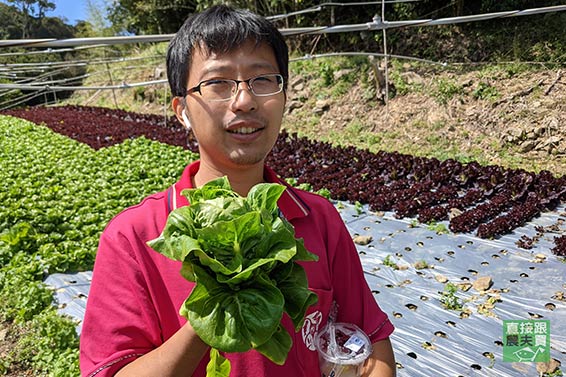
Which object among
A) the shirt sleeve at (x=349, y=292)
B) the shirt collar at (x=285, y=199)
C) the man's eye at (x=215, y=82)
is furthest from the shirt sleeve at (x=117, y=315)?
the shirt sleeve at (x=349, y=292)

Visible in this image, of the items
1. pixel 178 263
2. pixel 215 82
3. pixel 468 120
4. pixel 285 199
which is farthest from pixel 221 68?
pixel 468 120

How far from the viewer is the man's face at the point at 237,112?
1.36 meters

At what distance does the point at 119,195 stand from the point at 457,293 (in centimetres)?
478

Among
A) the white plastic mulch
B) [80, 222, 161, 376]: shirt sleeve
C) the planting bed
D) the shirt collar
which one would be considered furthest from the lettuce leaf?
the planting bed

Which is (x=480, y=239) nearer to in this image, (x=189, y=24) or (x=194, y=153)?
(x=189, y=24)

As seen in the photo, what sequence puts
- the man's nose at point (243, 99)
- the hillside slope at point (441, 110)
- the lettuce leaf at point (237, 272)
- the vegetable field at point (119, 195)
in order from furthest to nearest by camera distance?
the hillside slope at point (441, 110) → the vegetable field at point (119, 195) → the man's nose at point (243, 99) → the lettuce leaf at point (237, 272)

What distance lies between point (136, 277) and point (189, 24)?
0.81 metres

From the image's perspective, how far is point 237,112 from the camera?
136 cm

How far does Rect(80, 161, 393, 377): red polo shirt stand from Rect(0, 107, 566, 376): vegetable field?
7.27ft

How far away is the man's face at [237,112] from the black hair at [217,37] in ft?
0.08

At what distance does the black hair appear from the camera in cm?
139

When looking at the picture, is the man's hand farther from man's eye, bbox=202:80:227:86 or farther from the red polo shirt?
man's eye, bbox=202:80:227:86

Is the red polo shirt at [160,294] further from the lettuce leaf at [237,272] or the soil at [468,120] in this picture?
the soil at [468,120]

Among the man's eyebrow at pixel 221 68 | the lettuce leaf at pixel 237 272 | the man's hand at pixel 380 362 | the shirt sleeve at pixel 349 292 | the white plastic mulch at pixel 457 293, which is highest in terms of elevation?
the man's eyebrow at pixel 221 68
